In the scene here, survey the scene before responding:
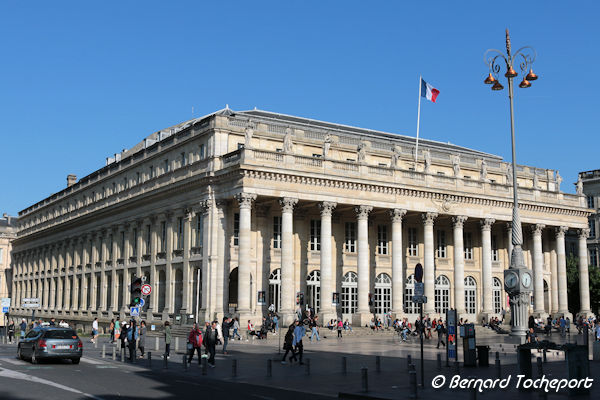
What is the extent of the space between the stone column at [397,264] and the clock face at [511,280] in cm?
2262

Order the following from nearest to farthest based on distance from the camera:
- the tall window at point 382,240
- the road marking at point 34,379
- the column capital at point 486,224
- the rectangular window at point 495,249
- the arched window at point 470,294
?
the road marking at point 34,379
the tall window at point 382,240
the column capital at point 486,224
the arched window at point 470,294
the rectangular window at point 495,249

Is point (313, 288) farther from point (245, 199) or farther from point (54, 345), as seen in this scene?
point (54, 345)

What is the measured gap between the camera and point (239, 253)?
4634 centimetres

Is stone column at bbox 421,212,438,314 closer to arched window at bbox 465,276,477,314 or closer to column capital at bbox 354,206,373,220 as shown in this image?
column capital at bbox 354,206,373,220

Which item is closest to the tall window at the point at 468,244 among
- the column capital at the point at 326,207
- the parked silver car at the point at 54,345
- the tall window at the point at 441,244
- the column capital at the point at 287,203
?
the tall window at the point at 441,244

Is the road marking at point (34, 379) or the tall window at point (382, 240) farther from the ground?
the tall window at point (382, 240)

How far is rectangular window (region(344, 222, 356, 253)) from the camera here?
5544cm

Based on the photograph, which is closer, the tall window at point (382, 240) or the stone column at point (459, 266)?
the stone column at point (459, 266)

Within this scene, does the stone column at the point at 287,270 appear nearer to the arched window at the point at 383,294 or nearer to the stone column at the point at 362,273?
the stone column at the point at 362,273

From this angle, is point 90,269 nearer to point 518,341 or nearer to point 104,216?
point 104,216

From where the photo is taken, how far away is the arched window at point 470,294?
6066 cm

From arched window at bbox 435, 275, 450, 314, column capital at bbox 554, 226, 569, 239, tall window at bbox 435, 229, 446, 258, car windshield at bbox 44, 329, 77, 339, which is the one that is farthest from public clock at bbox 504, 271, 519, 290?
column capital at bbox 554, 226, 569, 239

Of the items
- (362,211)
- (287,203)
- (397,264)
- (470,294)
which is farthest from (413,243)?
(287,203)

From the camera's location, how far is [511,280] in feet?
94.9
